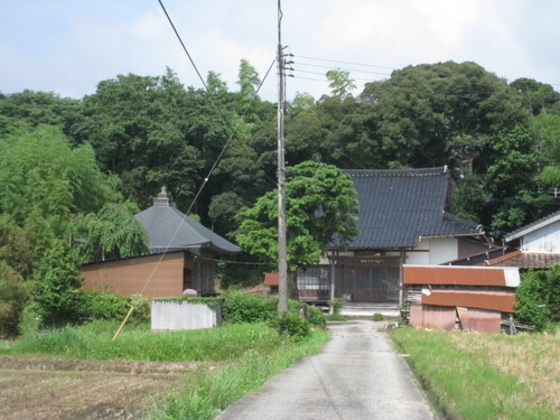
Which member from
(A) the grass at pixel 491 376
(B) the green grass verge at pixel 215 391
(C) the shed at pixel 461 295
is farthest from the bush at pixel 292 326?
(C) the shed at pixel 461 295

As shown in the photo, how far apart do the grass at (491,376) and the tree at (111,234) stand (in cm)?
1363

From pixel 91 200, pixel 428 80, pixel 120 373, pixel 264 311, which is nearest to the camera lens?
pixel 120 373

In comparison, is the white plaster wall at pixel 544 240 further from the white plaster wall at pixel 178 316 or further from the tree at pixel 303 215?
the white plaster wall at pixel 178 316

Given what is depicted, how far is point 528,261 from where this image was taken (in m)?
22.0

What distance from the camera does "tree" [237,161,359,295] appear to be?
2498cm

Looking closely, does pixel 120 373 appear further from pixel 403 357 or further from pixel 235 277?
pixel 235 277

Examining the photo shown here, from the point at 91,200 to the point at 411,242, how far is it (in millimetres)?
15573

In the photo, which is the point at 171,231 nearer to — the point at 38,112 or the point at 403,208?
the point at 403,208

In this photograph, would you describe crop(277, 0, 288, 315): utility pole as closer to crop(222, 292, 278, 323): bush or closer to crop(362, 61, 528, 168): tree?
crop(222, 292, 278, 323): bush

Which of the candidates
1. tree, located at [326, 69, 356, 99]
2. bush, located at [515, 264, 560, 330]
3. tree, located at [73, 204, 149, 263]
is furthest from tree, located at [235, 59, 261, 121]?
bush, located at [515, 264, 560, 330]

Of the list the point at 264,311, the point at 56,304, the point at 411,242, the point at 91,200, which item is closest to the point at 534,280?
the point at 264,311

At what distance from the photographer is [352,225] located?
27219 mm

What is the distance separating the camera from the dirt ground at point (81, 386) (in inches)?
344

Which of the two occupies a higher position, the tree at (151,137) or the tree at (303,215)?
the tree at (151,137)
